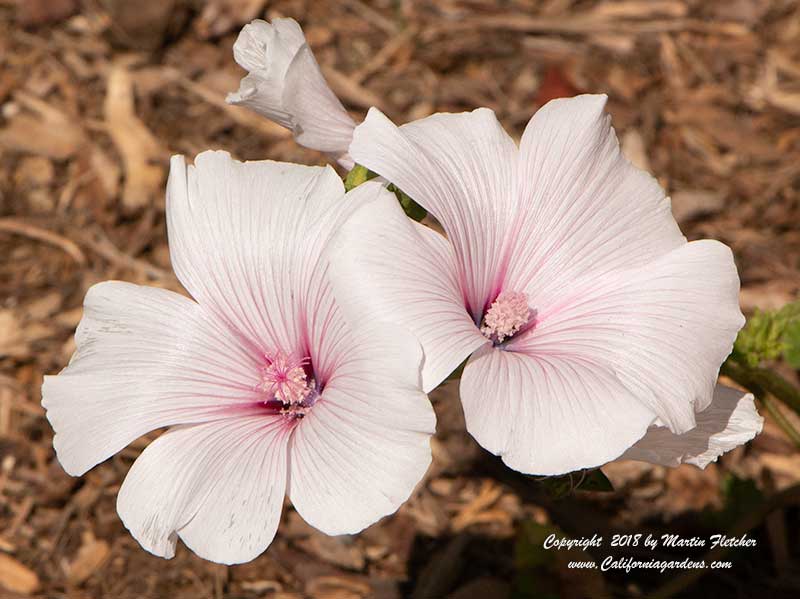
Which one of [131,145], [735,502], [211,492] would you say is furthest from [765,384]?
[131,145]

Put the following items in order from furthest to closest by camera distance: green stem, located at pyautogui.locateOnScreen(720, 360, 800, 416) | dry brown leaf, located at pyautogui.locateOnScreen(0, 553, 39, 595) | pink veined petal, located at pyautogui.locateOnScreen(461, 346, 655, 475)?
1. dry brown leaf, located at pyautogui.locateOnScreen(0, 553, 39, 595)
2. green stem, located at pyautogui.locateOnScreen(720, 360, 800, 416)
3. pink veined petal, located at pyautogui.locateOnScreen(461, 346, 655, 475)

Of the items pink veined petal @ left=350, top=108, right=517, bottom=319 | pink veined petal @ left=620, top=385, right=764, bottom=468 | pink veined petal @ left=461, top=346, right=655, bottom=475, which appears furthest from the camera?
pink veined petal @ left=620, top=385, right=764, bottom=468

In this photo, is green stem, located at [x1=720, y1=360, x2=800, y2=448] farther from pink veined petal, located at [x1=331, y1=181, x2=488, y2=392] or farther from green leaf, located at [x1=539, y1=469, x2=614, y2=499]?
pink veined petal, located at [x1=331, y1=181, x2=488, y2=392]

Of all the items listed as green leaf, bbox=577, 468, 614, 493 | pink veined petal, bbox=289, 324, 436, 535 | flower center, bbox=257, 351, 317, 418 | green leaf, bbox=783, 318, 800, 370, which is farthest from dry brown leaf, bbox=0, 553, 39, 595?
green leaf, bbox=783, 318, 800, 370

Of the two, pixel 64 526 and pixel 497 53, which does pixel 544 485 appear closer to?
pixel 64 526

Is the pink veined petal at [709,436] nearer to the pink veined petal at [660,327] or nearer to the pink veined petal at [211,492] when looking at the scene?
the pink veined petal at [660,327]

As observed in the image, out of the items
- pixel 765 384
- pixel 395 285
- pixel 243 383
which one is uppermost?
pixel 395 285

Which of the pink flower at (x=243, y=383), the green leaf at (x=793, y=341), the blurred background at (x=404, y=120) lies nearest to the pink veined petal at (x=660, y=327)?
the pink flower at (x=243, y=383)

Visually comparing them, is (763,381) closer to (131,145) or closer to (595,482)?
(595,482)
